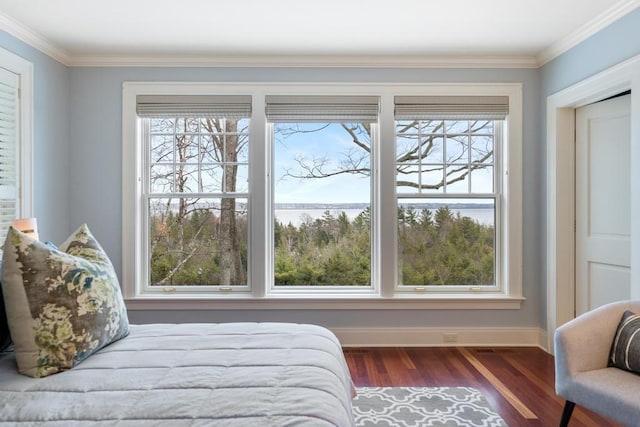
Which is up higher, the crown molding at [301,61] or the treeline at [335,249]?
the crown molding at [301,61]

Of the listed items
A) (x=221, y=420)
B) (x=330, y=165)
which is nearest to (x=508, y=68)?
(x=330, y=165)

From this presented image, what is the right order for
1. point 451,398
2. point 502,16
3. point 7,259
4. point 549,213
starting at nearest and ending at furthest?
point 7,259 → point 451,398 → point 502,16 → point 549,213

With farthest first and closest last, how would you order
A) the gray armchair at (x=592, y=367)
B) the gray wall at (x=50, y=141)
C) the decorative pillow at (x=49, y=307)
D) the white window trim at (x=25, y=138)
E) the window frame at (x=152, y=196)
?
1. the window frame at (x=152, y=196)
2. the gray wall at (x=50, y=141)
3. the white window trim at (x=25, y=138)
4. the gray armchair at (x=592, y=367)
5. the decorative pillow at (x=49, y=307)

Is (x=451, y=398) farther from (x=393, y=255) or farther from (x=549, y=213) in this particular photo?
(x=549, y=213)

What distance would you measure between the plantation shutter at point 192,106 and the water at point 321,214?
0.90 metres

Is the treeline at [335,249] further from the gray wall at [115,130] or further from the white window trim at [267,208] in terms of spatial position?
the gray wall at [115,130]

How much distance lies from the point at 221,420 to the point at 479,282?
3.11 metres

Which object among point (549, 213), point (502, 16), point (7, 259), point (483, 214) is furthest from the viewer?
point (483, 214)

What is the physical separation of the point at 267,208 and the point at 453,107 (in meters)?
1.78

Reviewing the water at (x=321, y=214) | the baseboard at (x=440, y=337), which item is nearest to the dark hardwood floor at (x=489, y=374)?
the baseboard at (x=440, y=337)

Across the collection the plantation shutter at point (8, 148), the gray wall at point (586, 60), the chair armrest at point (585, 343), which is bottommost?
the chair armrest at point (585, 343)

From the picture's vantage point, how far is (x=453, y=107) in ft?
11.9

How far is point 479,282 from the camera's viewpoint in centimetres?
378

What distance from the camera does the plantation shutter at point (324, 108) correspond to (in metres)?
3.62
